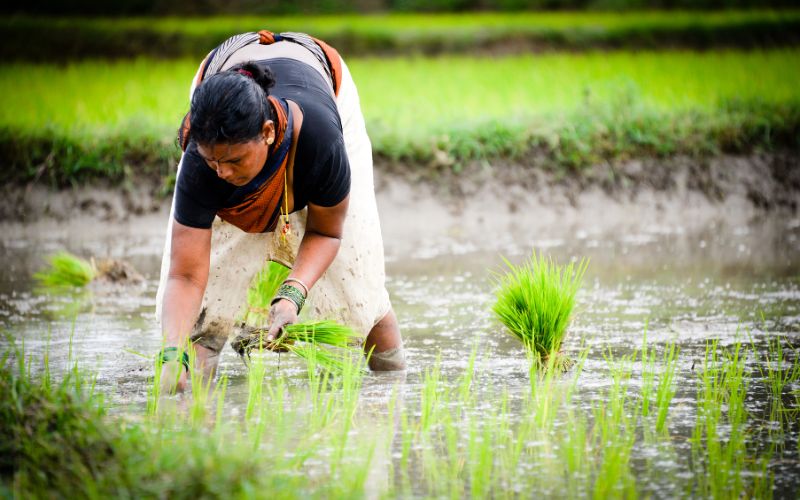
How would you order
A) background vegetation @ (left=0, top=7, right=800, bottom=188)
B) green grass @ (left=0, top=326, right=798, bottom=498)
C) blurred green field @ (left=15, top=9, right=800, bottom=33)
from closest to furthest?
green grass @ (left=0, top=326, right=798, bottom=498), background vegetation @ (left=0, top=7, right=800, bottom=188), blurred green field @ (left=15, top=9, right=800, bottom=33)

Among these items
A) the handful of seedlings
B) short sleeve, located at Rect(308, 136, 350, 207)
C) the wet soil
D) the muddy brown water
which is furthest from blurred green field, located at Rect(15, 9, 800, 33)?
short sleeve, located at Rect(308, 136, 350, 207)

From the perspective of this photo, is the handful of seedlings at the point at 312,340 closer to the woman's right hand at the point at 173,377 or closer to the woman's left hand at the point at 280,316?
the woman's left hand at the point at 280,316

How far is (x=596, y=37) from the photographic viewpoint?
37.6 ft

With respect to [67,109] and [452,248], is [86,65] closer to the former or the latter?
[67,109]

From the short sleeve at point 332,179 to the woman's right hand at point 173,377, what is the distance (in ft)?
2.10

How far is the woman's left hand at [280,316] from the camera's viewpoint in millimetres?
3104

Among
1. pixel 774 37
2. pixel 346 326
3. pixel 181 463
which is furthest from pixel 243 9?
pixel 181 463

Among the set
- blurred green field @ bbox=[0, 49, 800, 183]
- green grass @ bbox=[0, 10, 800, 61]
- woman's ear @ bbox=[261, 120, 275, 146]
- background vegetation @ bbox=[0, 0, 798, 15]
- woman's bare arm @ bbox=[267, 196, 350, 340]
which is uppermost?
background vegetation @ bbox=[0, 0, 798, 15]

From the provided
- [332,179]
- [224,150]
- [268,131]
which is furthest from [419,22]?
[224,150]

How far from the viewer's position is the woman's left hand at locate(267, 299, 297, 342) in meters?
3.10

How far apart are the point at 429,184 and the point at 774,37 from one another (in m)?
6.08

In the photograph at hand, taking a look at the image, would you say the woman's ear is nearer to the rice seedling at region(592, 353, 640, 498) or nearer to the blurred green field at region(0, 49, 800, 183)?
the rice seedling at region(592, 353, 640, 498)

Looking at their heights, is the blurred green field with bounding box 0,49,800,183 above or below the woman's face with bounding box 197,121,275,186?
above

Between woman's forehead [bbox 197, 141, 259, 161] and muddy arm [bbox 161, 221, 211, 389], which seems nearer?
woman's forehead [bbox 197, 141, 259, 161]
